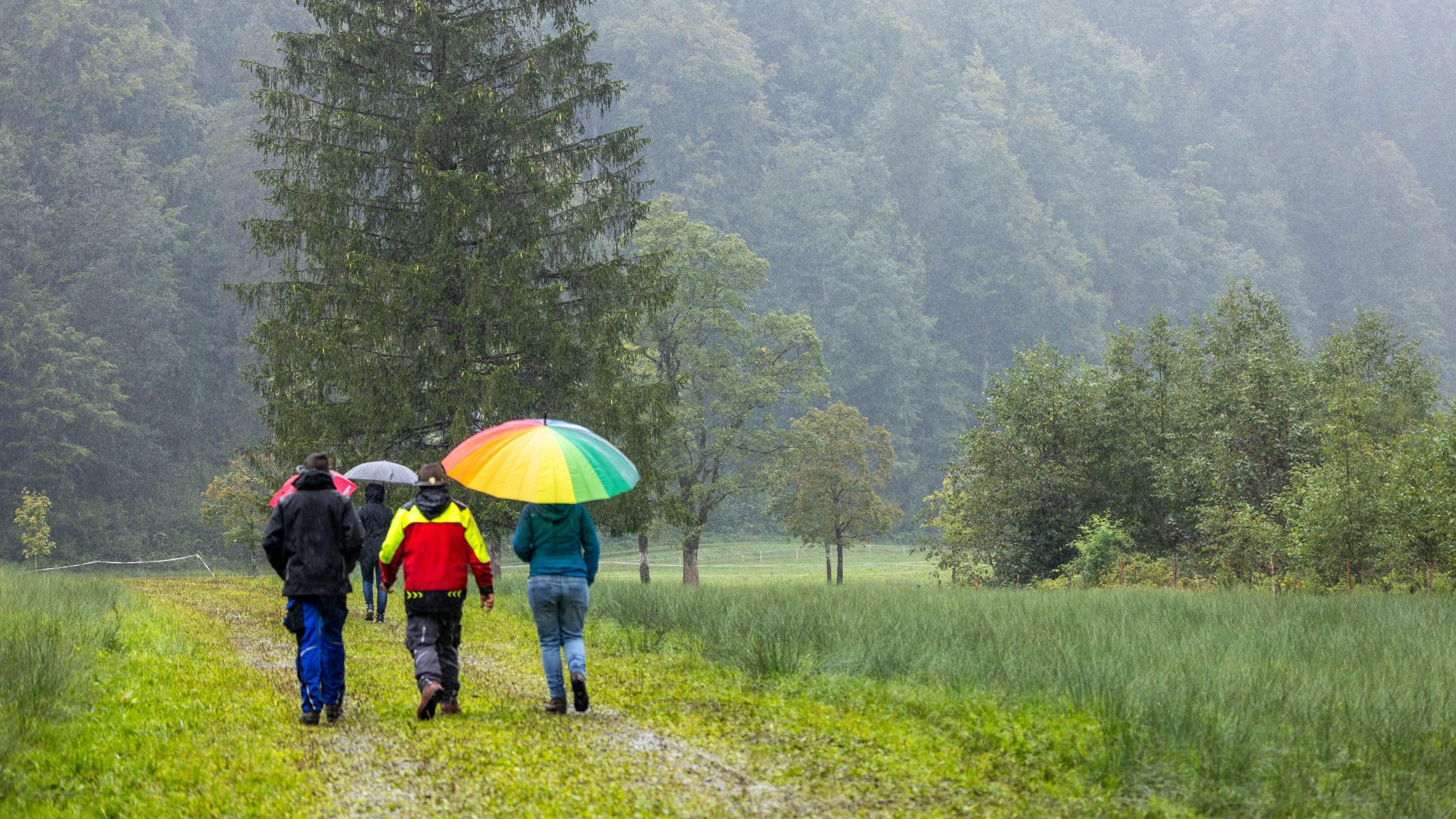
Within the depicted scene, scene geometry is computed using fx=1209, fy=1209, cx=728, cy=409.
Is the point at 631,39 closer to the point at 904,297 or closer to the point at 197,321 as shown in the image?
the point at 904,297

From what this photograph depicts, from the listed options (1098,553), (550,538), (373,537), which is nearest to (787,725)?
(550,538)

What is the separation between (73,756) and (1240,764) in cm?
685

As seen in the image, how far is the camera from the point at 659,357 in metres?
45.6

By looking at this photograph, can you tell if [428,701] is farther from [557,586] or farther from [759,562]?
[759,562]

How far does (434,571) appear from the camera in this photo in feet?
28.9

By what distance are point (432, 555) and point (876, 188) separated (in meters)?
106

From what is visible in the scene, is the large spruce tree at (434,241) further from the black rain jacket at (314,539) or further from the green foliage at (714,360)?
the green foliage at (714,360)

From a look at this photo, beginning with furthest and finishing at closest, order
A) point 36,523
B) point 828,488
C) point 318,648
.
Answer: point 36,523, point 828,488, point 318,648

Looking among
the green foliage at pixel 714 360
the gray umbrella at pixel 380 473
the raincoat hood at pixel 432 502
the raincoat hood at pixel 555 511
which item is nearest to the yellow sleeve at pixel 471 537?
the raincoat hood at pixel 432 502

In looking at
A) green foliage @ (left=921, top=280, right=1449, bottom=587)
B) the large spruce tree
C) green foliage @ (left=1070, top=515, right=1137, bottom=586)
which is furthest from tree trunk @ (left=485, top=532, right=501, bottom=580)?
green foliage @ (left=1070, top=515, right=1137, bottom=586)

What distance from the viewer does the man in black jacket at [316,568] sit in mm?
8633

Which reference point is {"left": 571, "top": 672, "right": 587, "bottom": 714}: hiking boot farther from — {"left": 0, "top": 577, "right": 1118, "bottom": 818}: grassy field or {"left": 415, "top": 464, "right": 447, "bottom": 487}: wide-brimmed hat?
{"left": 415, "top": 464, "right": 447, "bottom": 487}: wide-brimmed hat

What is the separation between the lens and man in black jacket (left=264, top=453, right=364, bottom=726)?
28.3 feet

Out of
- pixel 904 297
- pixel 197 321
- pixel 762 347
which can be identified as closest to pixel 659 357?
pixel 762 347
